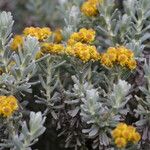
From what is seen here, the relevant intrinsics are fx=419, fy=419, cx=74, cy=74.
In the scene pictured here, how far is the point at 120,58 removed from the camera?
7.57 ft

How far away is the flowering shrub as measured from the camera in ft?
7.14

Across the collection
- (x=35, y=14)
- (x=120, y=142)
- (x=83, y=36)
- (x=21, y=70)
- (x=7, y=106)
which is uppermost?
(x=35, y=14)

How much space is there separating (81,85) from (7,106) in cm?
46

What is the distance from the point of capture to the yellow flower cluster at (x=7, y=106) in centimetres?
212

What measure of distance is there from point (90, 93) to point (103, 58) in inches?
11.7

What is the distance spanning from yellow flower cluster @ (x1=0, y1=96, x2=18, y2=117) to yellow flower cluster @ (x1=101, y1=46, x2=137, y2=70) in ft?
1.88

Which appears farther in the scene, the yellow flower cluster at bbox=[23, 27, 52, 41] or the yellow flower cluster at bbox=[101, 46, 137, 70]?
the yellow flower cluster at bbox=[23, 27, 52, 41]

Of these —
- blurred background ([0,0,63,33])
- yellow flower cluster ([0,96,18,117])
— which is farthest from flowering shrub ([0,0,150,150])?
blurred background ([0,0,63,33])

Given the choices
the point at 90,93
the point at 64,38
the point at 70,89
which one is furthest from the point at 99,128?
the point at 64,38

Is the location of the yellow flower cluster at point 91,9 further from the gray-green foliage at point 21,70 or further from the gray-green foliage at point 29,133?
the gray-green foliage at point 29,133

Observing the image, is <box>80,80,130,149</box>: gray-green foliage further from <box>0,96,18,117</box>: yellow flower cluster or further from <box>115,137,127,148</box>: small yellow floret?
<box>0,96,18,117</box>: yellow flower cluster

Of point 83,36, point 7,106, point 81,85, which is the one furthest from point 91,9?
point 7,106

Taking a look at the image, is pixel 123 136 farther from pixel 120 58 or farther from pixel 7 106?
pixel 7 106

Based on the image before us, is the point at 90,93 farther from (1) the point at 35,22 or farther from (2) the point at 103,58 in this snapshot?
(1) the point at 35,22
